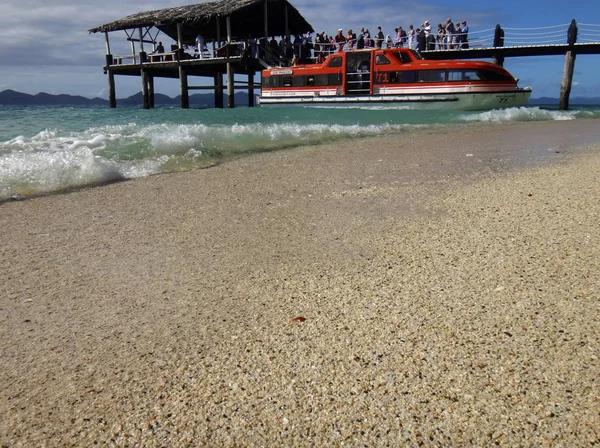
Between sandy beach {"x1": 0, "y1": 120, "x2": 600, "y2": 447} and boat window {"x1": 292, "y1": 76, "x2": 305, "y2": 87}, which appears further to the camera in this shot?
boat window {"x1": 292, "y1": 76, "x2": 305, "y2": 87}

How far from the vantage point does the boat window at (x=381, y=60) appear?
19.8 metres

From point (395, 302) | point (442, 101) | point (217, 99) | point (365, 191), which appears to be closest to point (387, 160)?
point (365, 191)

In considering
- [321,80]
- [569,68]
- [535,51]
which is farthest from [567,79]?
[321,80]

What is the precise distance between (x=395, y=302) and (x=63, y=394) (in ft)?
4.21

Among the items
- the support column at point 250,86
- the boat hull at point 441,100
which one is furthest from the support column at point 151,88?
the boat hull at point 441,100

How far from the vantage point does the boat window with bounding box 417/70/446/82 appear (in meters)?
19.1

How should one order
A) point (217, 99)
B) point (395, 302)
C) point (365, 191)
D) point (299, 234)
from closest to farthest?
point (395, 302), point (299, 234), point (365, 191), point (217, 99)

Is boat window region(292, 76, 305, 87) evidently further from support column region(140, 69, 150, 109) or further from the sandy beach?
the sandy beach

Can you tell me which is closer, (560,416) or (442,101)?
(560,416)

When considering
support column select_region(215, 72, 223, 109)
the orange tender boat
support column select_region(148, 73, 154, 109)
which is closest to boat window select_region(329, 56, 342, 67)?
the orange tender boat

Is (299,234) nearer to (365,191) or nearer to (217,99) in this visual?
(365,191)

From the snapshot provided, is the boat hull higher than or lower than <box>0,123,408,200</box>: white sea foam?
higher

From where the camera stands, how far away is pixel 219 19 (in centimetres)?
2539

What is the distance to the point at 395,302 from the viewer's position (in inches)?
81.0
